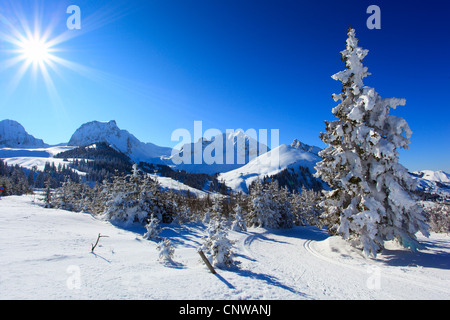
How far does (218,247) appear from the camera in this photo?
10.2 m

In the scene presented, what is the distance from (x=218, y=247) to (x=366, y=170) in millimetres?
11221

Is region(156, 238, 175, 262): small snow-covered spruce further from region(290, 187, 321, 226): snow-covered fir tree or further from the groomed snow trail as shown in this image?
region(290, 187, 321, 226): snow-covered fir tree

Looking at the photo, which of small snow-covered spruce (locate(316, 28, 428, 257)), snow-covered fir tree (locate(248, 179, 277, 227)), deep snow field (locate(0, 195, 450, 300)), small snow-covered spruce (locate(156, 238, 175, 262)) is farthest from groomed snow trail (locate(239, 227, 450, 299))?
snow-covered fir tree (locate(248, 179, 277, 227))

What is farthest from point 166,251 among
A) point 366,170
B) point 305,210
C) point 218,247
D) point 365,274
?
point 305,210

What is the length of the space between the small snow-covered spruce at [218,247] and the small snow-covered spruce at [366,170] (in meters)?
8.13

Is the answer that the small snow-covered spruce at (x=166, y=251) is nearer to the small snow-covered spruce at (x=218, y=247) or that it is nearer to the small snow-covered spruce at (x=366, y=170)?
the small snow-covered spruce at (x=218, y=247)

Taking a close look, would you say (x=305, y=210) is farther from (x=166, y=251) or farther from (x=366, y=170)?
(x=166, y=251)

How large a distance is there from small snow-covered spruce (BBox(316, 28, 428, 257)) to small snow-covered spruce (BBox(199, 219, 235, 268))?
26.7ft

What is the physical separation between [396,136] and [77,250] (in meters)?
19.4

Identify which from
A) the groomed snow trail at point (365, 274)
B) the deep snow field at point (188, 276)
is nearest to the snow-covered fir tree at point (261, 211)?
the groomed snow trail at point (365, 274)

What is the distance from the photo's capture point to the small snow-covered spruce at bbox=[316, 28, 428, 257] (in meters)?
12.4

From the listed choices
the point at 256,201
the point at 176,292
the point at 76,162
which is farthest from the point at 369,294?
the point at 76,162

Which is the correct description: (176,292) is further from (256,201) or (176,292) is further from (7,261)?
(256,201)

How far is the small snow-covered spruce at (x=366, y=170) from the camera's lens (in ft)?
40.7
